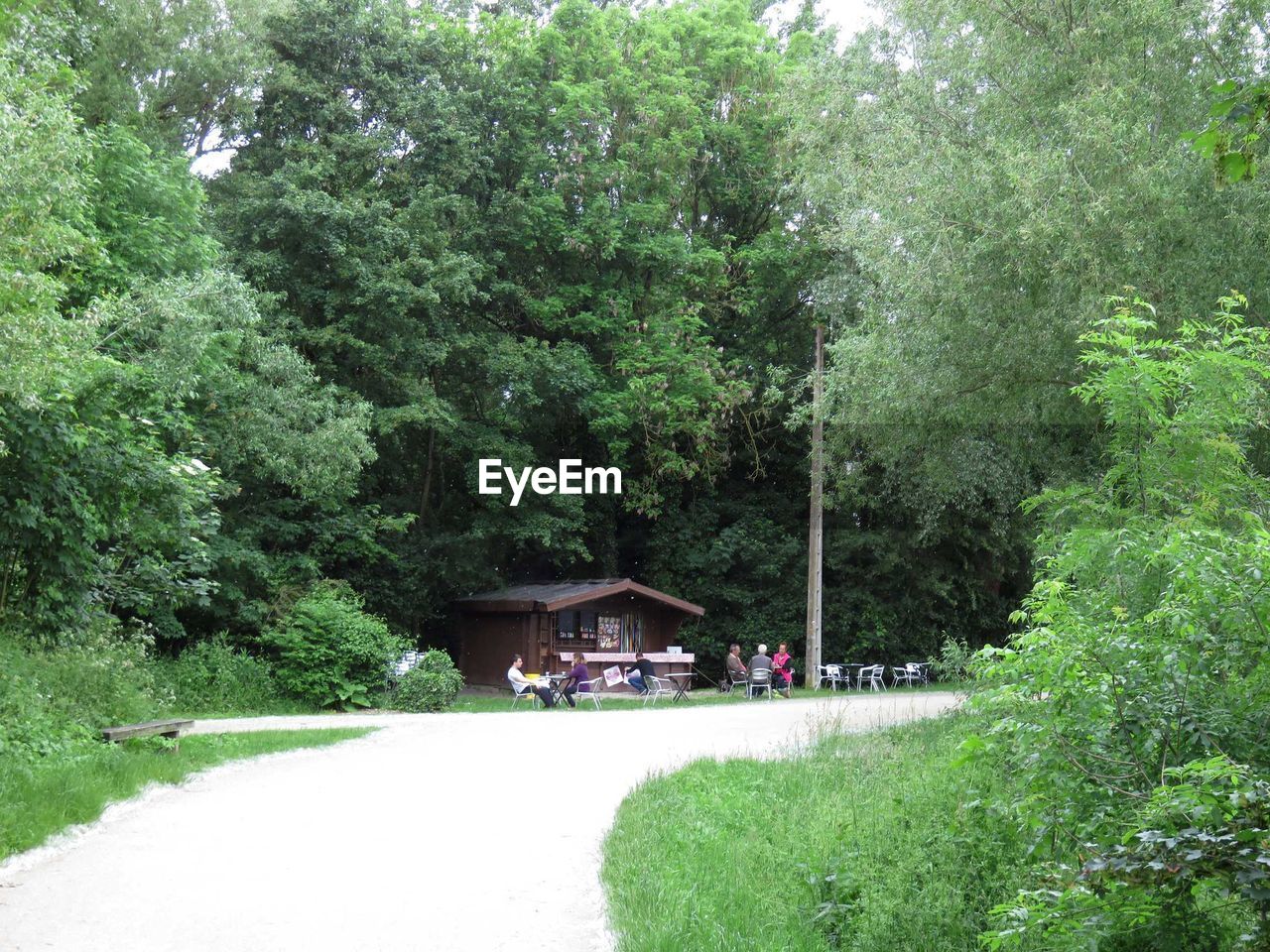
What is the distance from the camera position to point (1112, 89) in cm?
1402

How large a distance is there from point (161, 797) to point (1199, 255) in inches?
482

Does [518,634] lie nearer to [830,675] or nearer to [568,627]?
[568,627]

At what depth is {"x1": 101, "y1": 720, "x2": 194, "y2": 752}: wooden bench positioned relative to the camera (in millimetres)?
10930

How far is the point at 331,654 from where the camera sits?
20750 millimetres

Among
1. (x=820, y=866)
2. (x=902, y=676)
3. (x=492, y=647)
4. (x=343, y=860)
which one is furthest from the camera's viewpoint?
(x=902, y=676)

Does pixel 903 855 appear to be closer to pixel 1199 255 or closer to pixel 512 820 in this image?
pixel 512 820

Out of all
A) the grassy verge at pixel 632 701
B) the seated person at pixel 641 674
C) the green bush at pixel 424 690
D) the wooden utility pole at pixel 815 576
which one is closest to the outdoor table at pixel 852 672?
the wooden utility pole at pixel 815 576

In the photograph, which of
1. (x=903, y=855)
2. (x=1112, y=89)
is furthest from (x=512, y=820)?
(x=1112, y=89)

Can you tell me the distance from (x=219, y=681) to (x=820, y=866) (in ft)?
51.7

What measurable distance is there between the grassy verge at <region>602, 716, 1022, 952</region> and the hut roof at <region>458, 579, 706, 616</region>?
56.2ft

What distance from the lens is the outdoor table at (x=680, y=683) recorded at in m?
25.8

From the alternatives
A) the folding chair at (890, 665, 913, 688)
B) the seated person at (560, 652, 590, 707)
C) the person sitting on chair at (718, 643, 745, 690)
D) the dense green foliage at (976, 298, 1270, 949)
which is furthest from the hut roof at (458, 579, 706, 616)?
the dense green foliage at (976, 298, 1270, 949)

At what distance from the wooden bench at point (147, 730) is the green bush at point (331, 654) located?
325 inches

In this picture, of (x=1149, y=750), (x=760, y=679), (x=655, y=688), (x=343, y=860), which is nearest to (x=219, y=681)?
(x=655, y=688)
